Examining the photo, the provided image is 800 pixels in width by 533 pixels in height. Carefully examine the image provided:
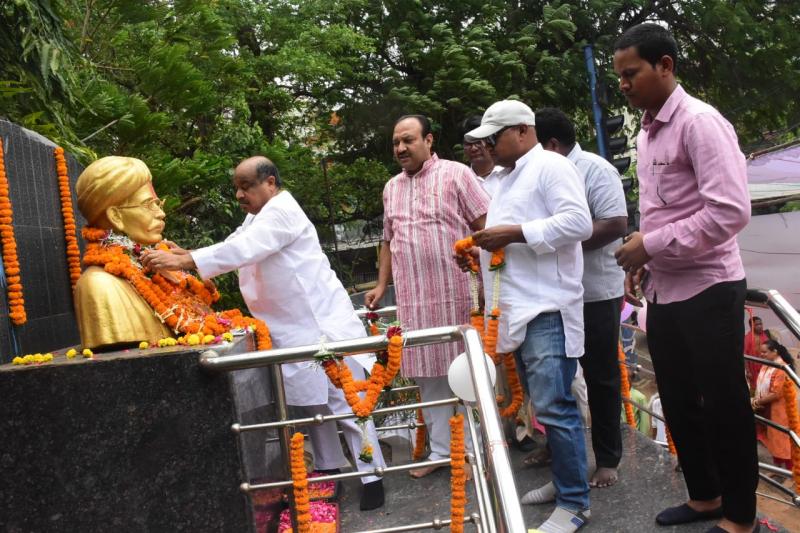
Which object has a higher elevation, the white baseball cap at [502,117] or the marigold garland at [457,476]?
the white baseball cap at [502,117]

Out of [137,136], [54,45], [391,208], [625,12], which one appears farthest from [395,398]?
[625,12]

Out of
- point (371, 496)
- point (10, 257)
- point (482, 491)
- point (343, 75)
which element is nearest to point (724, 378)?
point (482, 491)

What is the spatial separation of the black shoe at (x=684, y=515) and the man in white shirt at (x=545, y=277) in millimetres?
314

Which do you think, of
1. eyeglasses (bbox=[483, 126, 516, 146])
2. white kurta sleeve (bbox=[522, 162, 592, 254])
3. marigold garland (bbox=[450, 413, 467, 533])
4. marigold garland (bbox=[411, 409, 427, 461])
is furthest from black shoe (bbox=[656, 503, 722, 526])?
eyeglasses (bbox=[483, 126, 516, 146])

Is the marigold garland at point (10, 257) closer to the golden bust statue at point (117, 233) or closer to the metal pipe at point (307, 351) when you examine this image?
the golden bust statue at point (117, 233)

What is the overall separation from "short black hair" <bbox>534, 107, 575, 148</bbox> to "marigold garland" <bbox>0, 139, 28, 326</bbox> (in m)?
2.56

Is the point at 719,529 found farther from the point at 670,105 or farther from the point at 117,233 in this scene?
the point at 117,233

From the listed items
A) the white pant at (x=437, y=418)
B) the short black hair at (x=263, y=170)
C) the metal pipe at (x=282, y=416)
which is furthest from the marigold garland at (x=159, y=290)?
the white pant at (x=437, y=418)

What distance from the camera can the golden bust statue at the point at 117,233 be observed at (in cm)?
254

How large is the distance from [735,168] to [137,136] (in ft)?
16.8

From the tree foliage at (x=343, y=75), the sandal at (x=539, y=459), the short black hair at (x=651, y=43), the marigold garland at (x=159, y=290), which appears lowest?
the sandal at (x=539, y=459)

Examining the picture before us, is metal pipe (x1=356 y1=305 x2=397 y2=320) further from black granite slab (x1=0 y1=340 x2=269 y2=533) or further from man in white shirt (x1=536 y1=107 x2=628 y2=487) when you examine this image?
black granite slab (x1=0 y1=340 x2=269 y2=533)

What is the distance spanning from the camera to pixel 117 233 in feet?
9.52

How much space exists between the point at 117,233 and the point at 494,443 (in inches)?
70.8
